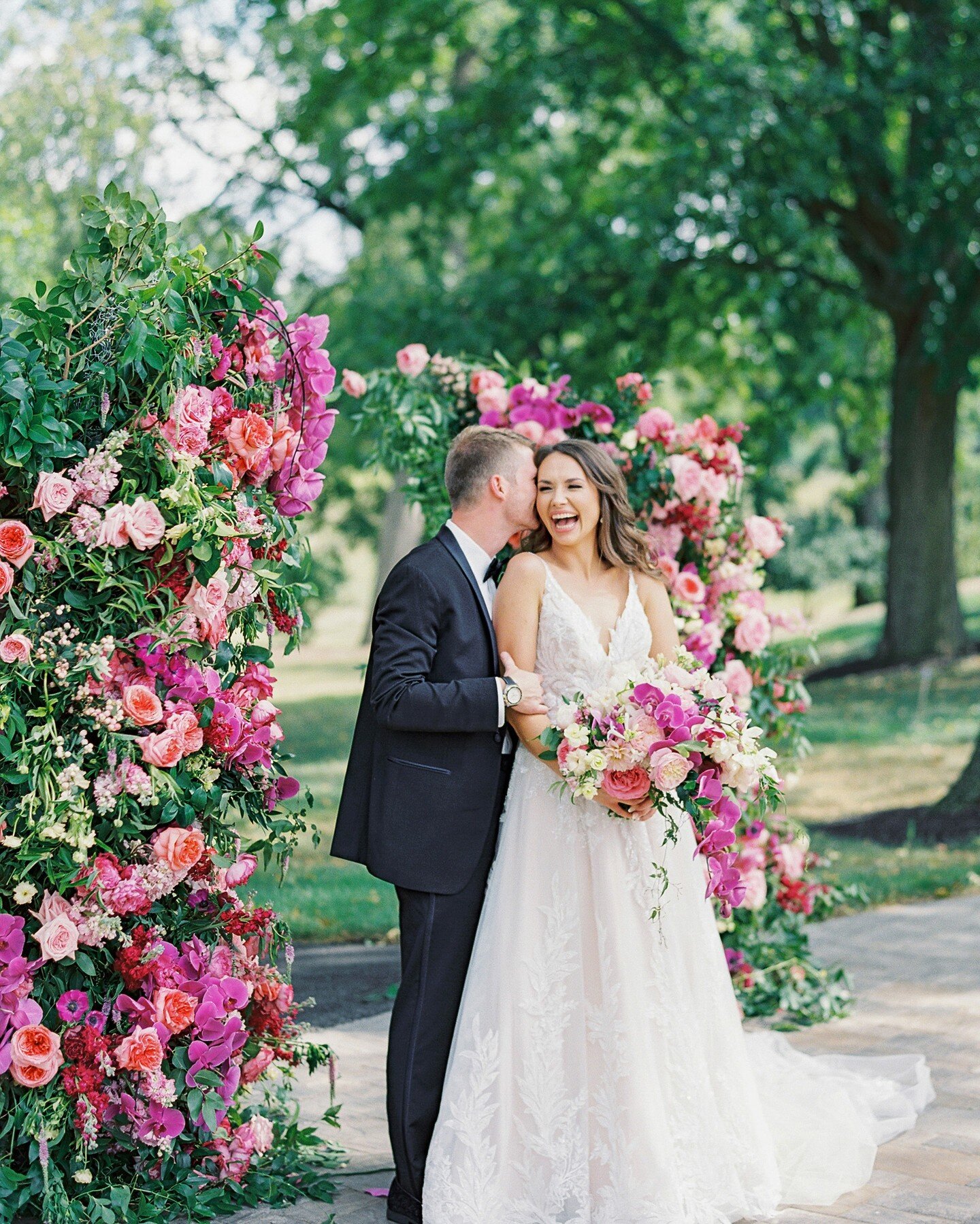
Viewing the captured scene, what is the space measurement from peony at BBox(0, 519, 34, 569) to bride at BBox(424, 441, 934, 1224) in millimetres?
1368

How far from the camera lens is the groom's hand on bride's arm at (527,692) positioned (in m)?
3.79

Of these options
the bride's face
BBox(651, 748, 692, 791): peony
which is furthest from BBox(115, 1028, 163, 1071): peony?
the bride's face

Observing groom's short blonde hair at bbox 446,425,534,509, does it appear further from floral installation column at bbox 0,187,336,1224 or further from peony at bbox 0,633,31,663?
peony at bbox 0,633,31,663

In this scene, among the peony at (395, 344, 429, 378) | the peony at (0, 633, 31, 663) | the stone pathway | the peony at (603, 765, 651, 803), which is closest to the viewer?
the peony at (0, 633, 31, 663)

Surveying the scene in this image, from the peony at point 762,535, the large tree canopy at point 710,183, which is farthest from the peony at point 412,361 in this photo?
the large tree canopy at point 710,183

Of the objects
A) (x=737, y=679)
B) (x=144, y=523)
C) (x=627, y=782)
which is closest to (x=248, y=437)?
(x=144, y=523)

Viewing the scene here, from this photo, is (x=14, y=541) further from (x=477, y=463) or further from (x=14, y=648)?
(x=477, y=463)

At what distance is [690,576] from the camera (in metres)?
5.41

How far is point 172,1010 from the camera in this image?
3.58 metres

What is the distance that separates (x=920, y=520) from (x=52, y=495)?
1466cm

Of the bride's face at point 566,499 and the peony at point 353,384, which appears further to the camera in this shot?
the peony at point 353,384

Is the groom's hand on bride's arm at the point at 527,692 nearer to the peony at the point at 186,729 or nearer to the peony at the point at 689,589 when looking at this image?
the peony at the point at 186,729

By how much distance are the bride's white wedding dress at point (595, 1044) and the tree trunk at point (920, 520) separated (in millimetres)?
13256

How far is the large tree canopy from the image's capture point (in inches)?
510
